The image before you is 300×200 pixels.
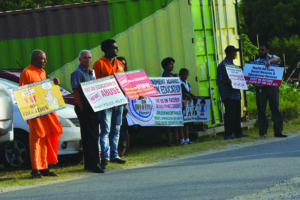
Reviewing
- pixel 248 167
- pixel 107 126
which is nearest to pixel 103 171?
pixel 107 126

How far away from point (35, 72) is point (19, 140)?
1.56 metres

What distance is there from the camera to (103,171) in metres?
8.55

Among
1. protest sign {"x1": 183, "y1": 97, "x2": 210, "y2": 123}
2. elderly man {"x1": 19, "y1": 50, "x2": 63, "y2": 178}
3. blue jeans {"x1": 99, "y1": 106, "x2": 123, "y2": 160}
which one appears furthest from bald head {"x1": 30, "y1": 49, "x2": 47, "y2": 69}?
protest sign {"x1": 183, "y1": 97, "x2": 210, "y2": 123}

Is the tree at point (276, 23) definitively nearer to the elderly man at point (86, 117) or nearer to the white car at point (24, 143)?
the white car at point (24, 143)

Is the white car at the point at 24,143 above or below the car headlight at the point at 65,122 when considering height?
below

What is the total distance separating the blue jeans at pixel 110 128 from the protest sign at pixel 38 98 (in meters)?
0.89

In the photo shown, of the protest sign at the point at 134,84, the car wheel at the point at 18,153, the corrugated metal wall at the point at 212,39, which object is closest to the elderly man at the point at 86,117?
the protest sign at the point at 134,84

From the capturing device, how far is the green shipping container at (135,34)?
12461 mm

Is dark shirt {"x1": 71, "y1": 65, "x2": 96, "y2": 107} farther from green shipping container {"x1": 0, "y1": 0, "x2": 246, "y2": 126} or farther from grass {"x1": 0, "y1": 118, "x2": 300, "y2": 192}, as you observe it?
green shipping container {"x1": 0, "y1": 0, "x2": 246, "y2": 126}

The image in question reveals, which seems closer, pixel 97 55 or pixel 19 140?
pixel 19 140

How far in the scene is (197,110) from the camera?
1244 centimetres

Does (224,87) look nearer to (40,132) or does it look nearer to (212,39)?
(212,39)

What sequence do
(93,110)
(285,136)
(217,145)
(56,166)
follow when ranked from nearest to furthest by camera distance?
(93,110) → (56,166) → (217,145) → (285,136)

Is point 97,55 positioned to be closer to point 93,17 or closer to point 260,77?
point 93,17
